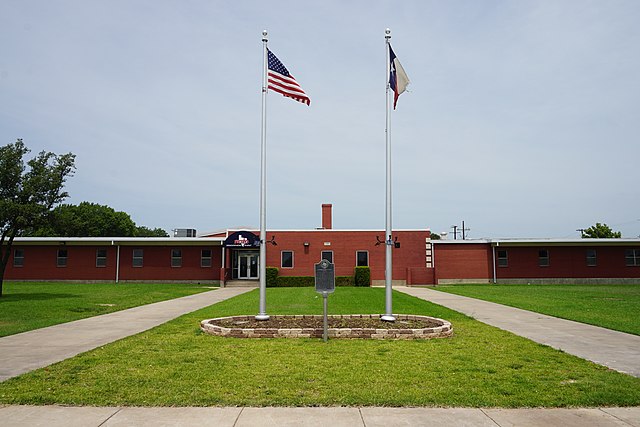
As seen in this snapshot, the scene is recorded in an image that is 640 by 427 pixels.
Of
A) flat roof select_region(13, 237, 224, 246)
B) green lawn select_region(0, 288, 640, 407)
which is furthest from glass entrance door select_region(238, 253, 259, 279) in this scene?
green lawn select_region(0, 288, 640, 407)

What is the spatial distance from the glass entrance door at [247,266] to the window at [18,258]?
14.9m

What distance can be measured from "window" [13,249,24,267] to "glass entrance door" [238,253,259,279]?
14.9m

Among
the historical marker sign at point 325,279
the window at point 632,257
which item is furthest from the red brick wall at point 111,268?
the window at point 632,257

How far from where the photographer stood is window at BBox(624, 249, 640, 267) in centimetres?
3688

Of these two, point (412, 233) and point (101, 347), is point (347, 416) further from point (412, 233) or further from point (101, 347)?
point (412, 233)

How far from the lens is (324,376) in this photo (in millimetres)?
6746

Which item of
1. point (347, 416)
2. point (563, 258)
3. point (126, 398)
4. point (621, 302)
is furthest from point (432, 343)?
point (563, 258)

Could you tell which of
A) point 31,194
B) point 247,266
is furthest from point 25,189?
point 247,266

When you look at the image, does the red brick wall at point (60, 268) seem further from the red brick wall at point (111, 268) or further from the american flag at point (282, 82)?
the american flag at point (282, 82)

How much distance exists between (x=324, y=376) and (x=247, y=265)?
30395 mm

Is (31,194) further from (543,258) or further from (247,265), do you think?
(543,258)

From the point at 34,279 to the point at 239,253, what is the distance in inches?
559

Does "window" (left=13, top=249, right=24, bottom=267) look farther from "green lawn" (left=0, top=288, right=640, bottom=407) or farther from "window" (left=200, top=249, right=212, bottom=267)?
"green lawn" (left=0, top=288, right=640, bottom=407)

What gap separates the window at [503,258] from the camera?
3641cm
